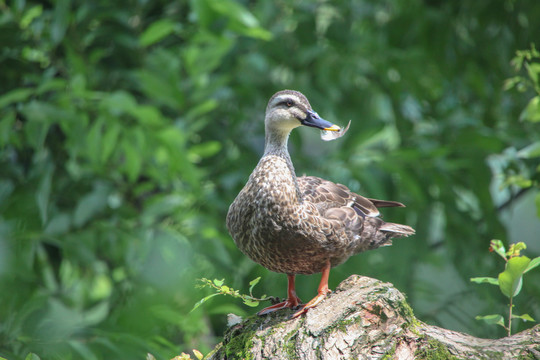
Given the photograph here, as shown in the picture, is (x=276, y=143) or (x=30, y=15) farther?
(x=30, y=15)

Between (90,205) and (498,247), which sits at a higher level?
(498,247)

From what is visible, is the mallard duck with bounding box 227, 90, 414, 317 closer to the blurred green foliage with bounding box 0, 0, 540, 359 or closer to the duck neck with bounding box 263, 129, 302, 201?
the duck neck with bounding box 263, 129, 302, 201

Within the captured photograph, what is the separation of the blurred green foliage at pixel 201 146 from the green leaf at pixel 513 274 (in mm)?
2308

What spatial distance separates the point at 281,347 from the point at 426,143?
4640 mm

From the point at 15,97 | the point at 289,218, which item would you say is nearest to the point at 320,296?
the point at 289,218

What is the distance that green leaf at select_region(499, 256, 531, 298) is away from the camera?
99.3 inches

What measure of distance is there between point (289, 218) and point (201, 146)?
3212mm

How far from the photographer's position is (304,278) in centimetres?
611

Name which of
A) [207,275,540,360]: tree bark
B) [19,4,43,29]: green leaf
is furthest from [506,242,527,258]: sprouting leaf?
[19,4,43,29]: green leaf

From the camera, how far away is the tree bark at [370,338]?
8.58 feet

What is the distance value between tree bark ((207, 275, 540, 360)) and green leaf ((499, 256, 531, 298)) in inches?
8.3

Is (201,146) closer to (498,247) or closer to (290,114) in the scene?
(290,114)

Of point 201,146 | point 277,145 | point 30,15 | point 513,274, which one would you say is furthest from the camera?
point 201,146

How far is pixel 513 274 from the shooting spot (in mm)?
2578
